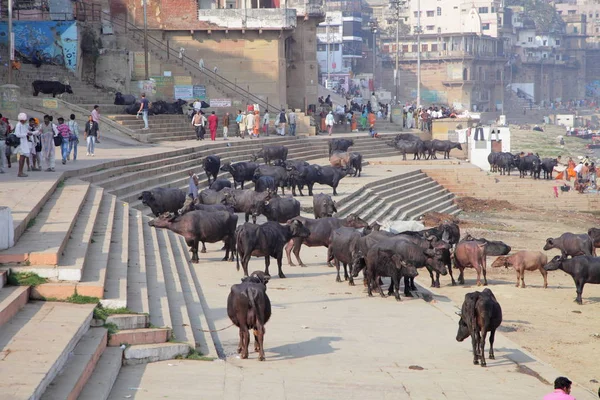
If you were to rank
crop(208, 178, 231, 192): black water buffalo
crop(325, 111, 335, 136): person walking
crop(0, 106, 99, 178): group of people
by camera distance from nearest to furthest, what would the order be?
crop(0, 106, 99, 178): group of people
crop(208, 178, 231, 192): black water buffalo
crop(325, 111, 335, 136): person walking

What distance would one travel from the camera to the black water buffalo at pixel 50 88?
3700 centimetres

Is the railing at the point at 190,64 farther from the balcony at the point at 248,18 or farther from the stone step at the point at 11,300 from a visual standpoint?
the stone step at the point at 11,300

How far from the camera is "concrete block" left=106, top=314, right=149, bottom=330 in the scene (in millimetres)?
12055

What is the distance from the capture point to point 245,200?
23859mm

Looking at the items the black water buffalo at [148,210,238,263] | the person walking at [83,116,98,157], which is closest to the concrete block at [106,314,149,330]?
the black water buffalo at [148,210,238,263]

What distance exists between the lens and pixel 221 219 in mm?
19641

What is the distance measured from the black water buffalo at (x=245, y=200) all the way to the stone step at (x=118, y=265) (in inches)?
139

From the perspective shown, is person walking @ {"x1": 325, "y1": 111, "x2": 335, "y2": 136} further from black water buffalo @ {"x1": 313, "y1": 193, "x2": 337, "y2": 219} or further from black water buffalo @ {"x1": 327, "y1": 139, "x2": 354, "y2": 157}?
black water buffalo @ {"x1": 313, "y1": 193, "x2": 337, "y2": 219}

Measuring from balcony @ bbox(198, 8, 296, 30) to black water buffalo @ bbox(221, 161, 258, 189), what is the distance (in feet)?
67.6

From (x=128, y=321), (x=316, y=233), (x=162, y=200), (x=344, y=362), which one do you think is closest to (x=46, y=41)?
(x=162, y=200)

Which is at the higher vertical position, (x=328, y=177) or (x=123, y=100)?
(x=123, y=100)

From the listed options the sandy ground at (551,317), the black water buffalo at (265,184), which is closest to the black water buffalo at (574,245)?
the sandy ground at (551,317)

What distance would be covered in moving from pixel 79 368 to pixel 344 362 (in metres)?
3.72

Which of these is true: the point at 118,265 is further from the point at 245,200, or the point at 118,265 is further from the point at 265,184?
the point at 265,184
